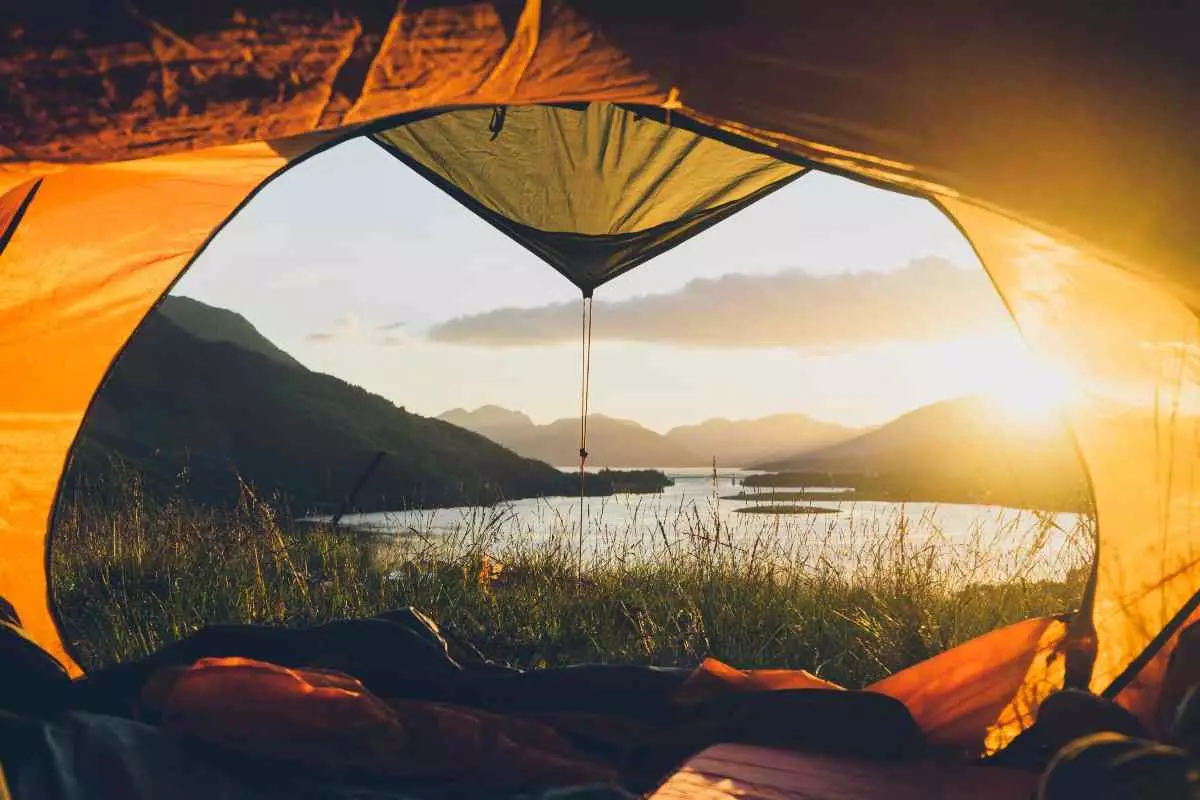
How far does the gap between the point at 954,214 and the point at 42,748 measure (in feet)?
Answer: 7.90

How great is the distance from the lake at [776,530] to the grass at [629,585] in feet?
0.04

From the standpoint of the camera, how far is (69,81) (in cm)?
135

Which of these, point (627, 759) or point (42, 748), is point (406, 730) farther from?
point (42, 748)

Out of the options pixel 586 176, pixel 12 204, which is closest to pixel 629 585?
pixel 586 176

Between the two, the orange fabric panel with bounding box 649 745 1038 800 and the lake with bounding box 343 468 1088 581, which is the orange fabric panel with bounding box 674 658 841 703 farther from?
the lake with bounding box 343 468 1088 581

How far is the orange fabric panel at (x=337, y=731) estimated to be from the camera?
191 centimetres

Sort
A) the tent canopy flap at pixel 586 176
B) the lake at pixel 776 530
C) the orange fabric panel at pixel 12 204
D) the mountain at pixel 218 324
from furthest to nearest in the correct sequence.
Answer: the mountain at pixel 218 324, the lake at pixel 776 530, the tent canopy flap at pixel 586 176, the orange fabric panel at pixel 12 204

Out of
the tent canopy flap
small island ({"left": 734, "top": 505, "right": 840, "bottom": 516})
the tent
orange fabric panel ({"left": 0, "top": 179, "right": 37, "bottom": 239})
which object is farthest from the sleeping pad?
small island ({"left": 734, "top": 505, "right": 840, "bottom": 516})

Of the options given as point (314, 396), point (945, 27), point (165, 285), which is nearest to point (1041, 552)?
point (945, 27)

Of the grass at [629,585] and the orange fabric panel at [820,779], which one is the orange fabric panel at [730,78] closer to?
the orange fabric panel at [820,779]

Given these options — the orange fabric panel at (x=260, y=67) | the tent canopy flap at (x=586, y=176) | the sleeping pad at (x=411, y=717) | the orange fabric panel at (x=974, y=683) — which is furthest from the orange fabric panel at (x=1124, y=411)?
the tent canopy flap at (x=586, y=176)

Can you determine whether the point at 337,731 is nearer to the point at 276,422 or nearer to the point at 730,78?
the point at 730,78

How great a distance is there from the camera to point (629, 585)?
4949 mm

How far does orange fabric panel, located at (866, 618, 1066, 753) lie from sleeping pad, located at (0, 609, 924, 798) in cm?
17
